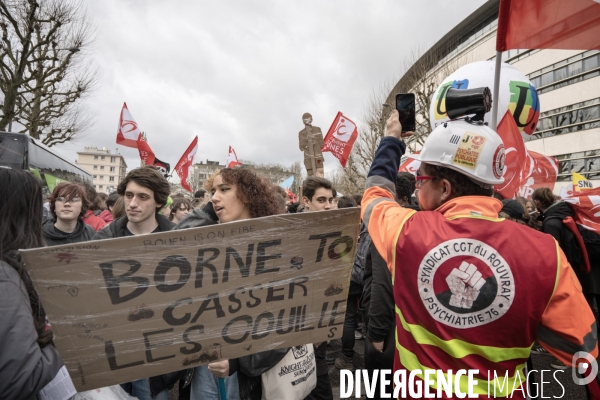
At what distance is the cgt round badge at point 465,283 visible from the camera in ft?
4.67

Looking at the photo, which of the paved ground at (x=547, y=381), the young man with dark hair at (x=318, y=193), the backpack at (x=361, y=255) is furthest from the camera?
the young man with dark hair at (x=318, y=193)

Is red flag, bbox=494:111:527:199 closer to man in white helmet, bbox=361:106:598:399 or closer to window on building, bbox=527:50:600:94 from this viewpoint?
man in white helmet, bbox=361:106:598:399

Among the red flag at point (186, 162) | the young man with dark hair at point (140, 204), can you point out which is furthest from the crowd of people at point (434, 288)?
the red flag at point (186, 162)

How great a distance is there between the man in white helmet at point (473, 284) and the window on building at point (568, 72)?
97.2 feet

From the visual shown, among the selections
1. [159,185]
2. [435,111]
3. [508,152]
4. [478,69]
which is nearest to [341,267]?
[159,185]

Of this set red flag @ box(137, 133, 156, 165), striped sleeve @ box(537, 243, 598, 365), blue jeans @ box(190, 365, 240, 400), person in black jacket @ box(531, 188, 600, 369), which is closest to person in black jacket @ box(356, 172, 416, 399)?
blue jeans @ box(190, 365, 240, 400)

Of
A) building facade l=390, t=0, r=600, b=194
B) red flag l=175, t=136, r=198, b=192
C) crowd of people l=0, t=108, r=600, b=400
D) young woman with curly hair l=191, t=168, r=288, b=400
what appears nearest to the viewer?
crowd of people l=0, t=108, r=600, b=400

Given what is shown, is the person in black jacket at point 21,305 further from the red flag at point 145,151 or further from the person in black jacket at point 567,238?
the red flag at point 145,151

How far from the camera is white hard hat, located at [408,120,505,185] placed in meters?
1.60

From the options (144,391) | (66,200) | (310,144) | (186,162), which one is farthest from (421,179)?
(186,162)

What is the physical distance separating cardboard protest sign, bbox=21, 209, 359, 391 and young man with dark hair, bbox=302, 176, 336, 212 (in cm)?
242

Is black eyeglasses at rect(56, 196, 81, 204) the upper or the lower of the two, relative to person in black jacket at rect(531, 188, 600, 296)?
upper

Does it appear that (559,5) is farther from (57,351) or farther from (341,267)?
(57,351)

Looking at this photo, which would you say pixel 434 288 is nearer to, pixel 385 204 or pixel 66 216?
pixel 385 204
